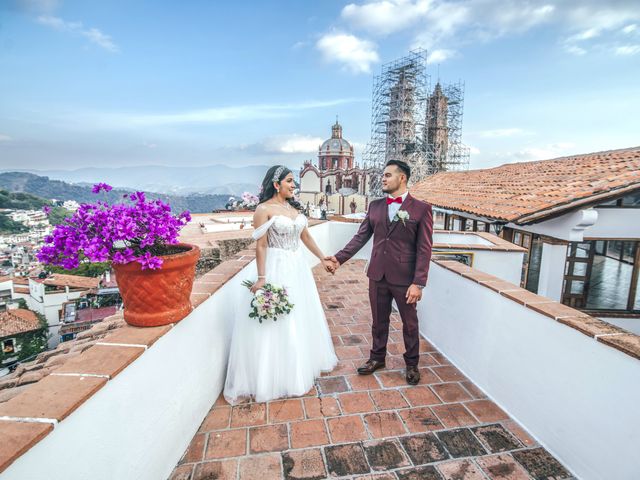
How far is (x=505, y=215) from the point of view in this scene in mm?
7438

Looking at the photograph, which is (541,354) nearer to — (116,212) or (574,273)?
(116,212)

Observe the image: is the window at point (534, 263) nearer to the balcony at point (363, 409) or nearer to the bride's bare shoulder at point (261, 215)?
the balcony at point (363, 409)

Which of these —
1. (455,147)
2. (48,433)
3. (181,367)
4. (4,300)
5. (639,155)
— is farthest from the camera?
(455,147)

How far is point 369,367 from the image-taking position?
318cm

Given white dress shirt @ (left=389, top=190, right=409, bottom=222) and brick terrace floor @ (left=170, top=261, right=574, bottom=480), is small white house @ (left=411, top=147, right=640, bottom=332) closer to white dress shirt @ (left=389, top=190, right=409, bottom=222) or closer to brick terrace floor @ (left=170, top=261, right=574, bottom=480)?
white dress shirt @ (left=389, top=190, right=409, bottom=222)

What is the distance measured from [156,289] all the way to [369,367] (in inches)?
84.5

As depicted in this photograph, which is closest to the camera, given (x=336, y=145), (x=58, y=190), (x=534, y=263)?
(x=534, y=263)

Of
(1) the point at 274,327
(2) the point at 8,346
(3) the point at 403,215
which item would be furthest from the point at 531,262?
(2) the point at 8,346

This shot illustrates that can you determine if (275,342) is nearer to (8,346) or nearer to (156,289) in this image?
(156,289)

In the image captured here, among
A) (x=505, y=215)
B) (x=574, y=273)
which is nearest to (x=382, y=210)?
(x=505, y=215)

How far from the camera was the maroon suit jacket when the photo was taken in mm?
2916

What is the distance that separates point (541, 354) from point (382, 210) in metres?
1.64

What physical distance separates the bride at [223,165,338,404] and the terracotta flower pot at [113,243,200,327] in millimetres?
863

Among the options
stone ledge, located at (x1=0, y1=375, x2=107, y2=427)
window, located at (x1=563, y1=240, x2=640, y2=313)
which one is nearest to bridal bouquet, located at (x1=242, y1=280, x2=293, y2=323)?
stone ledge, located at (x1=0, y1=375, x2=107, y2=427)
